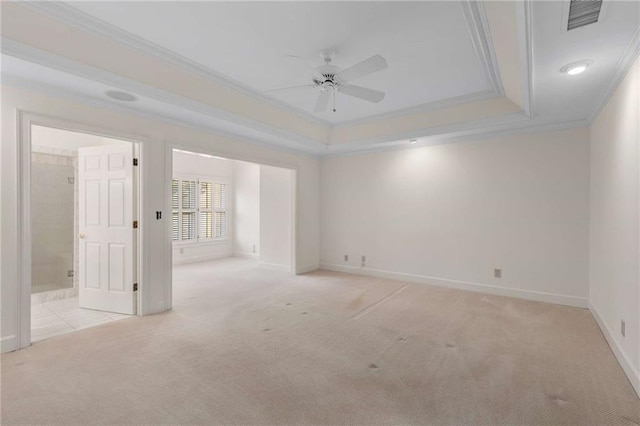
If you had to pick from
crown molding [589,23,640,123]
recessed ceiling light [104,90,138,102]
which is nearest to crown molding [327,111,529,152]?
crown molding [589,23,640,123]

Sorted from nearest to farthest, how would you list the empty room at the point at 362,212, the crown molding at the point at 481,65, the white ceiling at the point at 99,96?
1. the empty room at the point at 362,212
2. the crown molding at the point at 481,65
3. the white ceiling at the point at 99,96

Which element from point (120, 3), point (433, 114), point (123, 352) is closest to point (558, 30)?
point (433, 114)

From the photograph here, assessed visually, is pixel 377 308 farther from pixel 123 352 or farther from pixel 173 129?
pixel 173 129

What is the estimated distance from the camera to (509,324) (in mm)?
3391

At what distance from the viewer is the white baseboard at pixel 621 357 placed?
7.11ft

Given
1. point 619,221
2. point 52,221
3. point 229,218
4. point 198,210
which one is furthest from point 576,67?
point 229,218

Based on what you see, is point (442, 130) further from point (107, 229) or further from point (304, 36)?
point (107, 229)

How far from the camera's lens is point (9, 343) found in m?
2.70

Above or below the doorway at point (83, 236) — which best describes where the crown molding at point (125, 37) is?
above

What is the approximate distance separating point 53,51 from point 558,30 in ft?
12.7

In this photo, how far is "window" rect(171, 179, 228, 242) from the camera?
7316 mm

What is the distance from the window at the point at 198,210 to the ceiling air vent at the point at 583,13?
743cm

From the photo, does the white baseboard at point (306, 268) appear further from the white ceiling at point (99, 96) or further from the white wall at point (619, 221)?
the white wall at point (619, 221)

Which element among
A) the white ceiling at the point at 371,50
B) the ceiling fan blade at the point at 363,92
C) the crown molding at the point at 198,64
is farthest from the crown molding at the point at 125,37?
the ceiling fan blade at the point at 363,92
